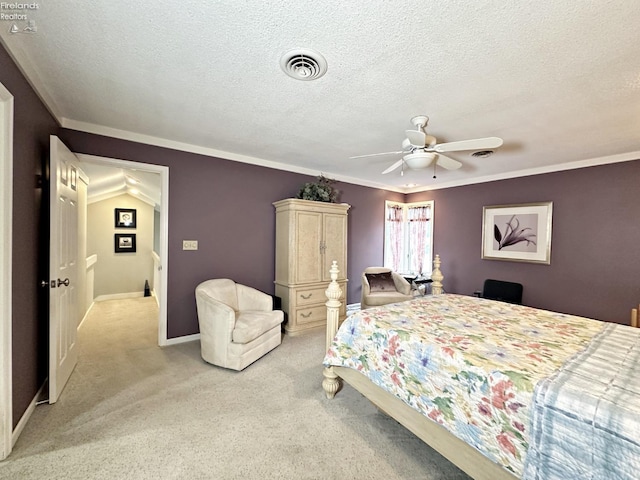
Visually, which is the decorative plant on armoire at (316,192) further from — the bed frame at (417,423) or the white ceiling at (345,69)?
the bed frame at (417,423)

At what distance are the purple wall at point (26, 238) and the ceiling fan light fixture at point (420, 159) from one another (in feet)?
9.07

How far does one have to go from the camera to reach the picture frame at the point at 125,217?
6.13m

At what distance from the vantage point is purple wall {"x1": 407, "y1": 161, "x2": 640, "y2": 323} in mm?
3371

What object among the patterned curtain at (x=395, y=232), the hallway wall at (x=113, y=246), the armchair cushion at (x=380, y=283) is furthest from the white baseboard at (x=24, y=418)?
the patterned curtain at (x=395, y=232)

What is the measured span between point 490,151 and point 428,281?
2467 mm

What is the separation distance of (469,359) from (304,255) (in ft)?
8.92

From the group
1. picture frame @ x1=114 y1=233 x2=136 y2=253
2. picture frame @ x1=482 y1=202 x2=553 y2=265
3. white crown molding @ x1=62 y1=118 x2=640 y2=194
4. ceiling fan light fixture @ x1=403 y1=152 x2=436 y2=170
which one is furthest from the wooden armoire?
picture frame @ x1=114 y1=233 x2=136 y2=253

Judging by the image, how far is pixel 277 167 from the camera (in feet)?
13.8

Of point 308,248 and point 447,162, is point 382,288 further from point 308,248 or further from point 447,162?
point 447,162

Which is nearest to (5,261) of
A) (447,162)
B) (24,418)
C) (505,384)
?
(24,418)

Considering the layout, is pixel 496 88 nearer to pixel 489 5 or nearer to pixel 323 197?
pixel 489 5

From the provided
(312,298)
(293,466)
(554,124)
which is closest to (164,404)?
(293,466)

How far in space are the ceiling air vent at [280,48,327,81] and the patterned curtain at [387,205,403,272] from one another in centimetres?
416

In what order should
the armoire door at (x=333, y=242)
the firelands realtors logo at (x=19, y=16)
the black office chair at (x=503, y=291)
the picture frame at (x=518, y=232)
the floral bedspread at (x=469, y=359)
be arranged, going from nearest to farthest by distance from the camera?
1. the floral bedspread at (x=469, y=359)
2. the firelands realtors logo at (x=19, y=16)
3. the black office chair at (x=503, y=291)
4. the picture frame at (x=518, y=232)
5. the armoire door at (x=333, y=242)
